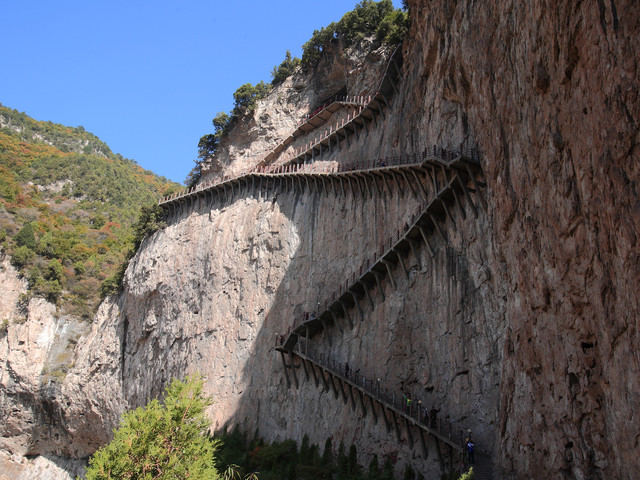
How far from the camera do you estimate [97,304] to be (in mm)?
58969

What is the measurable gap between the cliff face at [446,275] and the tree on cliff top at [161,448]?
829cm

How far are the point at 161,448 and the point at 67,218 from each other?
222 feet

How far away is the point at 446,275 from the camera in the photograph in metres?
24.9

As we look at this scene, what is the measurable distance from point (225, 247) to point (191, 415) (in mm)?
22797

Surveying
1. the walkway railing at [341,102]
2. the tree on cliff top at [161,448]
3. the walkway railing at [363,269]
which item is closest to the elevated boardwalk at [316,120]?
the walkway railing at [341,102]

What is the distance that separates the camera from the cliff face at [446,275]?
38.8ft

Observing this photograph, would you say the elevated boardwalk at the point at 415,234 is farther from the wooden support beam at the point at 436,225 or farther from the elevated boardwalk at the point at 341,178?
the elevated boardwalk at the point at 341,178

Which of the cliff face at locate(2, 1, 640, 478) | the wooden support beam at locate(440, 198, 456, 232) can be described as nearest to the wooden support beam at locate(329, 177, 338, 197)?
the cliff face at locate(2, 1, 640, 478)

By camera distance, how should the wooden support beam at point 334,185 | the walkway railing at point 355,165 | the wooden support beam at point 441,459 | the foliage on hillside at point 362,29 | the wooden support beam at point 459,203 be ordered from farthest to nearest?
the foliage on hillside at point 362,29
the wooden support beam at point 334,185
the walkway railing at point 355,165
the wooden support beam at point 459,203
the wooden support beam at point 441,459

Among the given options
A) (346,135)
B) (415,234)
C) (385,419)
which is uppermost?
(346,135)

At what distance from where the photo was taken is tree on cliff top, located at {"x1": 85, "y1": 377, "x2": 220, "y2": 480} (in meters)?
20.5

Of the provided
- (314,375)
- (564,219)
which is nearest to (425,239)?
(314,375)

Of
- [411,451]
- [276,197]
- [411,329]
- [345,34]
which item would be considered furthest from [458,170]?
[345,34]

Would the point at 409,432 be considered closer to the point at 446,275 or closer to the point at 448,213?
the point at 446,275
